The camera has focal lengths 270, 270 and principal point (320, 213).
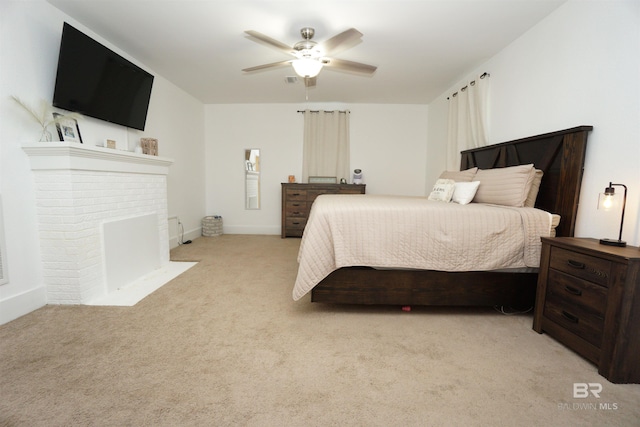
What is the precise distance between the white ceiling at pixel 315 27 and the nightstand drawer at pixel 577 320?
7.43 feet

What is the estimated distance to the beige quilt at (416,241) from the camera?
6.05 feet

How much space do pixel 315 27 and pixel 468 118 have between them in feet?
7.23

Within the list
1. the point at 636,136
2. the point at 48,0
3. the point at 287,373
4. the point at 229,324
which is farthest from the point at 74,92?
the point at 636,136

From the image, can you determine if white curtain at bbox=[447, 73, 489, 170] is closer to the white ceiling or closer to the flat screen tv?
the white ceiling

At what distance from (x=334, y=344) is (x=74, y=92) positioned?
2.84 metres

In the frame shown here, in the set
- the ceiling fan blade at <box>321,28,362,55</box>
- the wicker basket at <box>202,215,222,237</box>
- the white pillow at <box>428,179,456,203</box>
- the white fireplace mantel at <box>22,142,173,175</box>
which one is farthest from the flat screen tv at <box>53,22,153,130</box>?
the white pillow at <box>428,179,456,203</box>

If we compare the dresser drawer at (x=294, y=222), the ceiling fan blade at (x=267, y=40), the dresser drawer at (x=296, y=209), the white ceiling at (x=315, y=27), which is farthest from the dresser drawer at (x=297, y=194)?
the ceiling fan blade at (x=267, y=40)

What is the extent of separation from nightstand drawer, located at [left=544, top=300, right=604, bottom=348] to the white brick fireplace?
3.29 meters

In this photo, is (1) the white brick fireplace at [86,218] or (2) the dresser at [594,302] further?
(1) the white brick fireplace at [86,218]

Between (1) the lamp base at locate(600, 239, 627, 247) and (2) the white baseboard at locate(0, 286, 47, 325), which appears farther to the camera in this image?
(2) the white baseboard at locate(0, 286, 47, 325)

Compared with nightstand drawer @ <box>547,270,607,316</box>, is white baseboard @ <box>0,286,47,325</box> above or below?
below

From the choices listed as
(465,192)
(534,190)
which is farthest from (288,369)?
(534,190)

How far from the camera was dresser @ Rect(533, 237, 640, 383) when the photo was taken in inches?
50.5

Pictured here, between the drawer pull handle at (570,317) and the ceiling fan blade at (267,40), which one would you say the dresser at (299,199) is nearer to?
A: the ceiling fan blade at (267,40)
